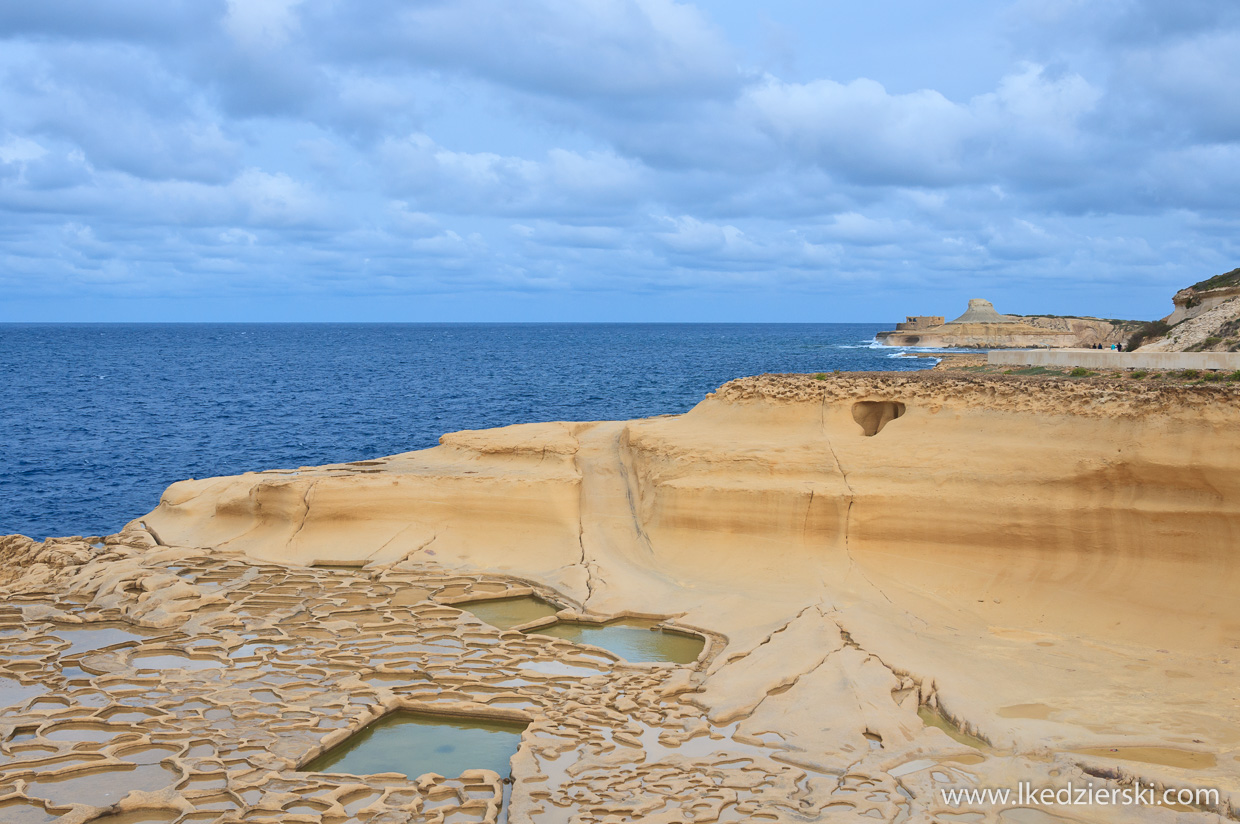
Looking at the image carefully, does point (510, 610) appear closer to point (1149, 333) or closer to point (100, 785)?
point (100, 785)

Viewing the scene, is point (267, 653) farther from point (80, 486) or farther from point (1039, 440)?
point (80, 486)

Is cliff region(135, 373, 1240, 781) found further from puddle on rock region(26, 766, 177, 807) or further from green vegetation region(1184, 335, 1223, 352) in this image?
green vegetation region(1184, 335, 1223, 352)

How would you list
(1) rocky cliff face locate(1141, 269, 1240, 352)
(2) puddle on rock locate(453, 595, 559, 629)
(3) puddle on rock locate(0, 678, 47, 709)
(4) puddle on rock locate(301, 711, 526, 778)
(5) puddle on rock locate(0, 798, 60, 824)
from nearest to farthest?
(5) puddle on rock locate(0, 798, 60, 824) → (4) puddle on rock locate(301, 711, 526, 778) → (3) puddle on rock locate(0, 678, 47, 709) → (2) puddle on rock locate(453, 595, 559, 629) → (1) rocky cliff face locate(1141, 269, 1240, 352)

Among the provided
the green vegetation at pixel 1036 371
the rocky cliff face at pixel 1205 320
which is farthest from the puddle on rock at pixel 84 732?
the rocky cliff face at pixel 1205 320

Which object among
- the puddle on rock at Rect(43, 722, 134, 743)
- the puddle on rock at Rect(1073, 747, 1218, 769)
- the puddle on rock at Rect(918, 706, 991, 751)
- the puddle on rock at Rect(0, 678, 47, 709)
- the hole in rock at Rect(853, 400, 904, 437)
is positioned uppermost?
the hole in rock at Rect(853, 400, 904, 437)

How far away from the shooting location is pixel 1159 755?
387 inches

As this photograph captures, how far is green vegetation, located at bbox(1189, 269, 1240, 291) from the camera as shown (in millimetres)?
33566

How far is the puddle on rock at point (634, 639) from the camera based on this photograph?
13.6m

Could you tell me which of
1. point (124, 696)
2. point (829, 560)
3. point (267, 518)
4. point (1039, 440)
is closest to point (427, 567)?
point (267, 518)

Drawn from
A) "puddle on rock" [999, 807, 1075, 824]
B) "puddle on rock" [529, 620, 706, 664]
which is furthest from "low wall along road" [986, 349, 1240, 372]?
"puddle on rock" [999, 807, 1075, 824]

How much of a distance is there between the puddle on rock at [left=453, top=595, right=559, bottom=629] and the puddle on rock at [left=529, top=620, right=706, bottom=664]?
0.58 m

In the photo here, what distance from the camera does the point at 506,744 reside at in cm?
1085

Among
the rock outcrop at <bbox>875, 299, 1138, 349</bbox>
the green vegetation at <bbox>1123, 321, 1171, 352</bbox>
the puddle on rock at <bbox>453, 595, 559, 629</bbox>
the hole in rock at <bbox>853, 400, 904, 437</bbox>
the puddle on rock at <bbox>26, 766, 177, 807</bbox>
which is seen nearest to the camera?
the puddle on rock at <bbox>26, 766, 177, 807</bbox>

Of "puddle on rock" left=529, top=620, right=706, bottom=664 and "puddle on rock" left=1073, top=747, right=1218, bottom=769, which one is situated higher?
"puddle on rock" left=1073, top=747, right=1218, bottom=769
